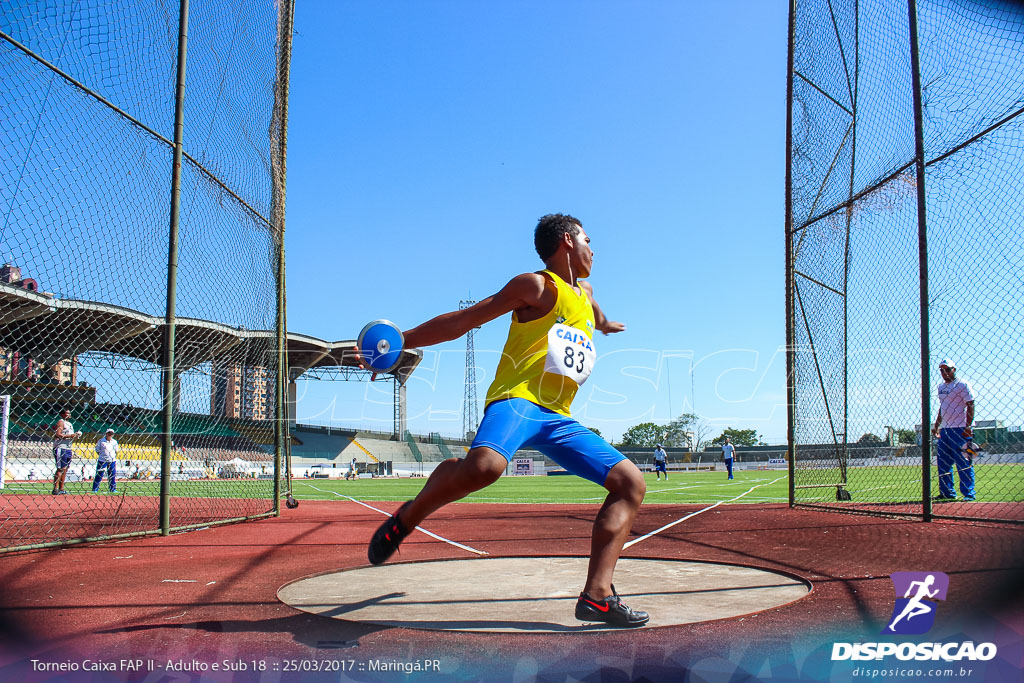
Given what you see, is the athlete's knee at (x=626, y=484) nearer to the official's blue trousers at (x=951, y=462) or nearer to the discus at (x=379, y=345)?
the discus at (x=379, y=345)

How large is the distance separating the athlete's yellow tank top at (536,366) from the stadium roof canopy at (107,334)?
4.80 feet

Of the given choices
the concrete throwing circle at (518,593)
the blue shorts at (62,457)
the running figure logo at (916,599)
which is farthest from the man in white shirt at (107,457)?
the running figure logo at (916,599)

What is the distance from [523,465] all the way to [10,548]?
33482 mm

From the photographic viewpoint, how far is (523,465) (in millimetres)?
37906

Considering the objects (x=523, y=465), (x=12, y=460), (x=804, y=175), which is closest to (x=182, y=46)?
(x=804, y=175)

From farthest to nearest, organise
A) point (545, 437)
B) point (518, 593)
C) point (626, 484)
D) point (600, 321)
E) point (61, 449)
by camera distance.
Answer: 1. point (61, 449)
2. point (600, 321)
3. point (518, 593)
4. point (545, 437)
5. point (626, 484)

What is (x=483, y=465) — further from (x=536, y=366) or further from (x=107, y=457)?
(x=107, y=457)

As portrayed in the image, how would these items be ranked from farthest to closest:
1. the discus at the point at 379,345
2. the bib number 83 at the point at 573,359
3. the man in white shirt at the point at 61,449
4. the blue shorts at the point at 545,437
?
1. the man in white shirt at the point at 61,449
2. the bib number 83 at the point at 573,359
3. the blue shorts at the point at 545,437
4. the discus at the point at 379,345

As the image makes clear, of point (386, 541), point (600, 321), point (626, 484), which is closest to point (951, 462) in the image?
point (600, 321)

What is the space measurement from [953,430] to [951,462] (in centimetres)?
48

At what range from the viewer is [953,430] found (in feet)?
26.7

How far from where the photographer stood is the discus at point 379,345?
10.2 ft

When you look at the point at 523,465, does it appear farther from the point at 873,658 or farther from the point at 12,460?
the point at 873,658

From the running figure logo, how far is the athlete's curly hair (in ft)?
8.11
